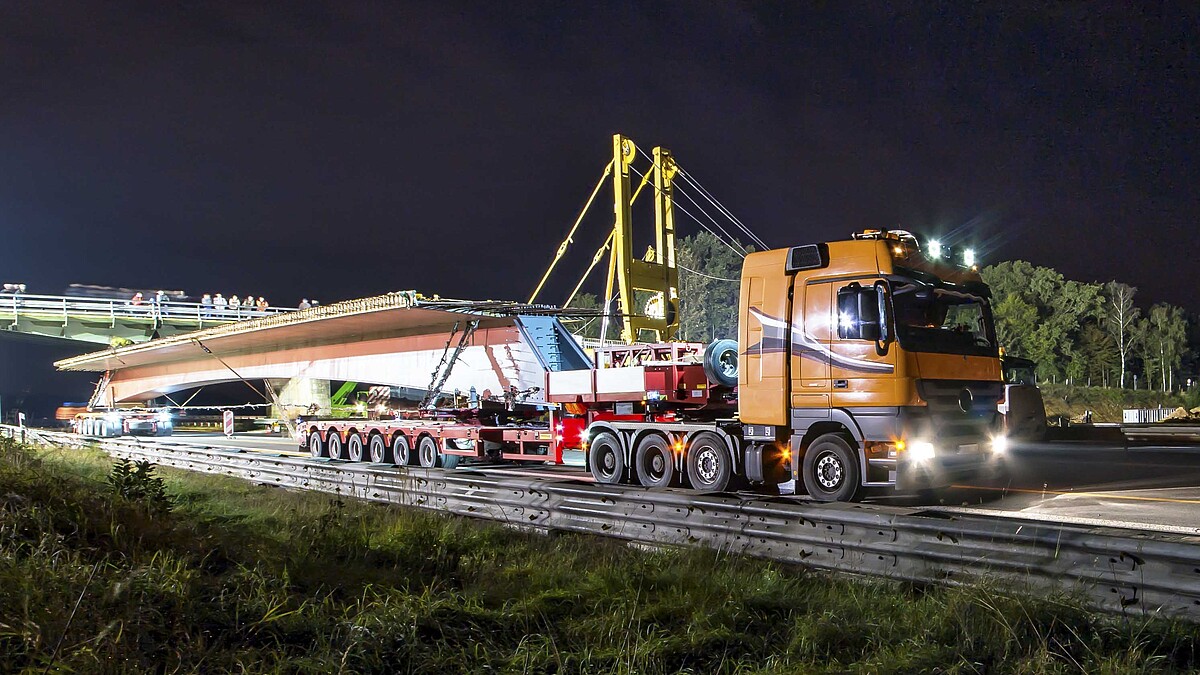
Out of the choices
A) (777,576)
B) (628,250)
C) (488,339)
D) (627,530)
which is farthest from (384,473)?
(628,250)

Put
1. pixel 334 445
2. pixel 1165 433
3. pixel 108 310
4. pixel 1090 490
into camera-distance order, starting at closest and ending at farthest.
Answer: pixel 1090 490
pixel 334 445
pixel 1165 433
pixel 108 310

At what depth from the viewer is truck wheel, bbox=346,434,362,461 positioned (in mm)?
21562

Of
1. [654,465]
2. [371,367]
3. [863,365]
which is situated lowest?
[654,465]

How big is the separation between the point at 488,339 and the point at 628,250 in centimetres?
690

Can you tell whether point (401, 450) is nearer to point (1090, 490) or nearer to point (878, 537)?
point (1090, 490)

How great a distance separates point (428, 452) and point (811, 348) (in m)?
10.7

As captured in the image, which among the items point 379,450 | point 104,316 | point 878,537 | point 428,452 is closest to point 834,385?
point 878,537

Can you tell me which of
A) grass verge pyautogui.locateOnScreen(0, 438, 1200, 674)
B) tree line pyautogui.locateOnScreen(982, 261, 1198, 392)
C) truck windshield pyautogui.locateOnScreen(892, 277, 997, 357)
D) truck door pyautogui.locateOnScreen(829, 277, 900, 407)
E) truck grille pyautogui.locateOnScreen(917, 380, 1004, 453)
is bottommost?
grass verge pyautogui.locateOnScreen(0, 438, 1200, 674)

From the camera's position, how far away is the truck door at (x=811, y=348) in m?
11.2

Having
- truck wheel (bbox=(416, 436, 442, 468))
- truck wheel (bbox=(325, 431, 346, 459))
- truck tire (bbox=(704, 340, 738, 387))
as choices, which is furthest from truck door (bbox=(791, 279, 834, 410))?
truck wheel (bbox=(325, 431, 346, 459))

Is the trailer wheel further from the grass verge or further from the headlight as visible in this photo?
the headlight

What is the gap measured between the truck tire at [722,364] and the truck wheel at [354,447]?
1110 cm

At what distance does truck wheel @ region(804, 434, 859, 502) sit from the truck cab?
14 mm

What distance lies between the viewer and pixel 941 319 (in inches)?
444
